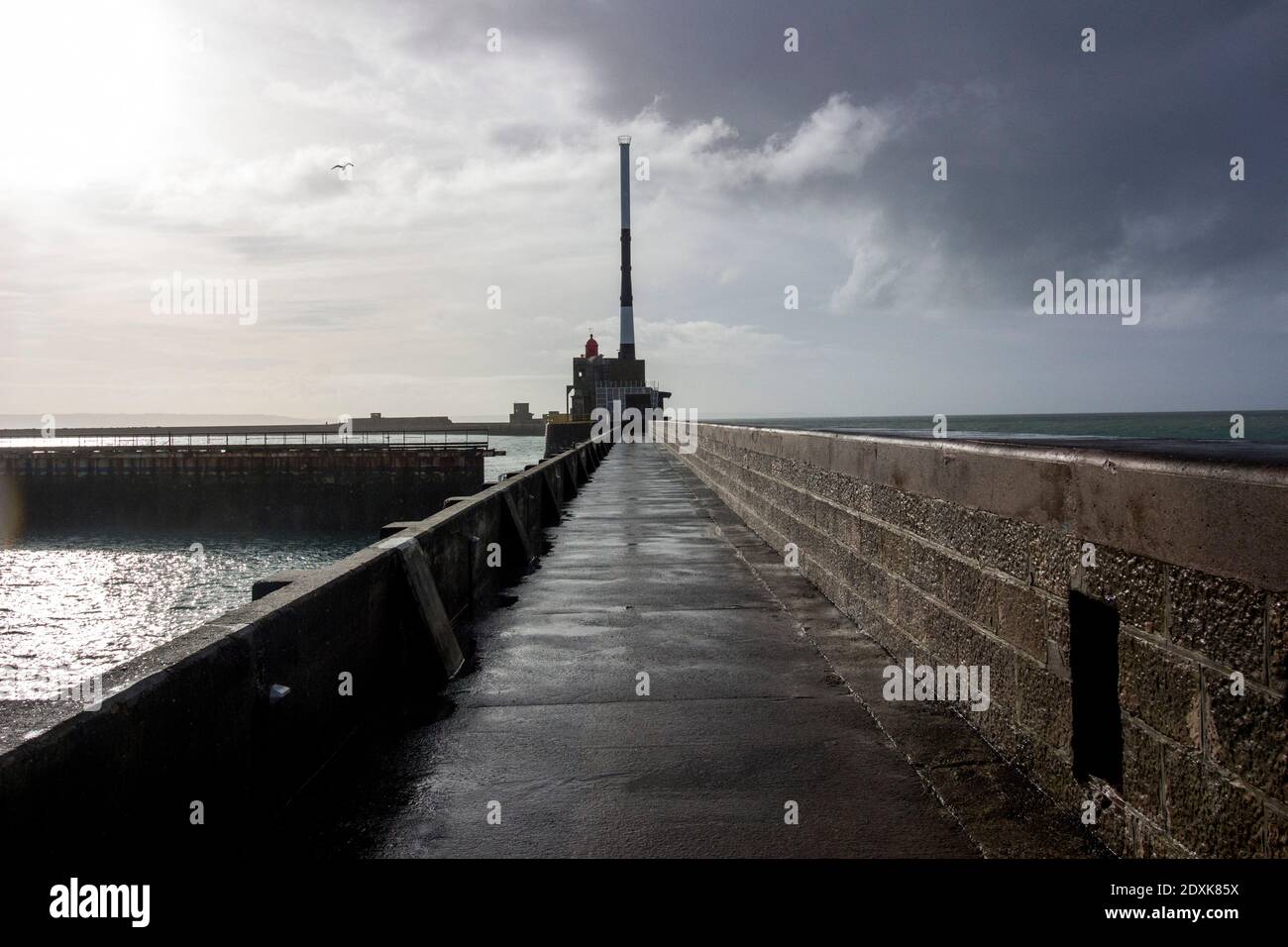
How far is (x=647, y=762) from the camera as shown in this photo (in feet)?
14.3

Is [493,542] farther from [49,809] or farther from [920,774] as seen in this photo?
[49,809]

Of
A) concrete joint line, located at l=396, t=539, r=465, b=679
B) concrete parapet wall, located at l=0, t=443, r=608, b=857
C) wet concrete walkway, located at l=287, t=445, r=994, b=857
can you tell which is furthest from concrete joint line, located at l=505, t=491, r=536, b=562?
concrete joint line, located at l=396, t=539, r=465, b=679

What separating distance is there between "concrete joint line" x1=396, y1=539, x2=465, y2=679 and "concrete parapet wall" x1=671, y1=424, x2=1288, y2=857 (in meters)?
3.01

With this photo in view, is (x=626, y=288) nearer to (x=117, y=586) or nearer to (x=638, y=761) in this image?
(x=117, y=586)

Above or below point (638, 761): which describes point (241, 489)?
below

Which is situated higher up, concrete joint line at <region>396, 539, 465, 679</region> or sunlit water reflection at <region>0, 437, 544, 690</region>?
concrete joint line at <region>396, 539, 465, 679</region>

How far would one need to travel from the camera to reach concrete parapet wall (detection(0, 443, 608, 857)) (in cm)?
233

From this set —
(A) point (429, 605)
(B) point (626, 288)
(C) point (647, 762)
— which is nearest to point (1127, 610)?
(C) point (647, 762)

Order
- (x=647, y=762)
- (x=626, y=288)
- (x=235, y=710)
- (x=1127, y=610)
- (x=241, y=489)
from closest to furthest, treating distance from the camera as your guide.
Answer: (x=1127, y=610), (x=235, y=710), (x=647, y=762), (x=241, y=489), (x=626, y=288)

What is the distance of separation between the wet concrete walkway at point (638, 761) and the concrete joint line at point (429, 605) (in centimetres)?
19

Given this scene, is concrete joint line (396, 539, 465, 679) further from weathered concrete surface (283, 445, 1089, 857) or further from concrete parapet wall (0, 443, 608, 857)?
weathered concrete surface (283, 445, 1089, 857)

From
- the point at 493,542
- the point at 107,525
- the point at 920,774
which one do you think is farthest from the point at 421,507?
the point at 920,774

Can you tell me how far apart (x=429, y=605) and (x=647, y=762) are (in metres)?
2.14
